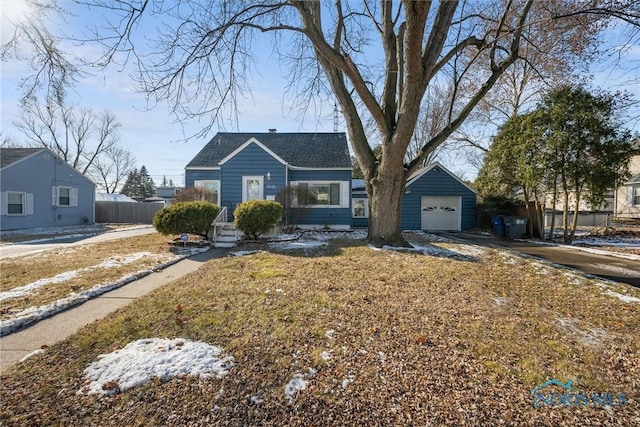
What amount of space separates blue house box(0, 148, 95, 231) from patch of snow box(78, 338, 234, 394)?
1961cm

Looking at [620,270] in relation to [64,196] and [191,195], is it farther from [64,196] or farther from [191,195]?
[64,196]

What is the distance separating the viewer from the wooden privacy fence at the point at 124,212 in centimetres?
2666

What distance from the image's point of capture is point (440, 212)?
60.4 ft

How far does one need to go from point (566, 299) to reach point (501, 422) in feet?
12.0

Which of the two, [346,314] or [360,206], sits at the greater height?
[360,206]

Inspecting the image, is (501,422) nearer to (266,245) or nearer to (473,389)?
(473,389)

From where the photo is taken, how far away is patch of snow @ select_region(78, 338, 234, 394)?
8.18 feet

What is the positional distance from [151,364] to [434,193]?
693 inches

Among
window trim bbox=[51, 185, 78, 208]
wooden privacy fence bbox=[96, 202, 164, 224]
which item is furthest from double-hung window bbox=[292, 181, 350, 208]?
wooden privacy fence bbox=[96, 202, 164, 224]

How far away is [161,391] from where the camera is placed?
2391mm

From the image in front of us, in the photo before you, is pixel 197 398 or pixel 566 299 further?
pixel 566 299

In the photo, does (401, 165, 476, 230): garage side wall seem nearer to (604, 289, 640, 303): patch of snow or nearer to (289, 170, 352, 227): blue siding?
(289, 170, 352, 227): blue siding

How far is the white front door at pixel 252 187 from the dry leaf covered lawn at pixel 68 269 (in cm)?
619

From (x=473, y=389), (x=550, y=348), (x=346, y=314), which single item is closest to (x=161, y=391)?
(x=346, y=314)
